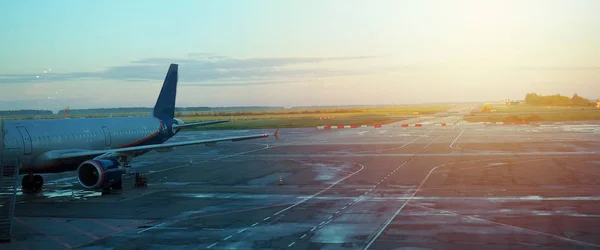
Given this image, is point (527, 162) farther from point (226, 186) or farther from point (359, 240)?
point (359, 240)

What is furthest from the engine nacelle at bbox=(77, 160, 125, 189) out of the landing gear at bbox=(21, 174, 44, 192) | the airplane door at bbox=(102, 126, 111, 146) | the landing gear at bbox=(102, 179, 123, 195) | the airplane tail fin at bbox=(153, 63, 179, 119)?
the airplane tail fin at bbox=(153, 63, 179, 119)

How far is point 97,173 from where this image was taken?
28.9 metres

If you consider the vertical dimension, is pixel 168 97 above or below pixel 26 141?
above

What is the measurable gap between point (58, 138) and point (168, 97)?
12733 mm

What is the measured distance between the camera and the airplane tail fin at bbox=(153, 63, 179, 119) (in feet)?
139

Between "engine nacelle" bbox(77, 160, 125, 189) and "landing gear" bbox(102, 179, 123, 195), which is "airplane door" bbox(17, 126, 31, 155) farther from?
"landing gear" bbox(102, 179, 123, 195)

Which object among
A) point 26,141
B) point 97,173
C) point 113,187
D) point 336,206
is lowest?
point 336,206

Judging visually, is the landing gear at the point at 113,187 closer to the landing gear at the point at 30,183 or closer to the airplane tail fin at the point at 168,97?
the landing gear at the point at 30,183

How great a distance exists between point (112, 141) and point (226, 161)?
12619mm

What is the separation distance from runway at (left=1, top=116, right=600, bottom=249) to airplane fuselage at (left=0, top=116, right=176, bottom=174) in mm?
1851

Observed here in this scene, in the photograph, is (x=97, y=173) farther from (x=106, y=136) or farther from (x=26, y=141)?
→ (x=106, y=136)

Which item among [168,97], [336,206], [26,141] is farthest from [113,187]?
[168,97]

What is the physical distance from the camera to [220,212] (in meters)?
24.1

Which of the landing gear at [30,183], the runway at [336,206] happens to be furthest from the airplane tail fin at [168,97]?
the landing gear at [30,183]
